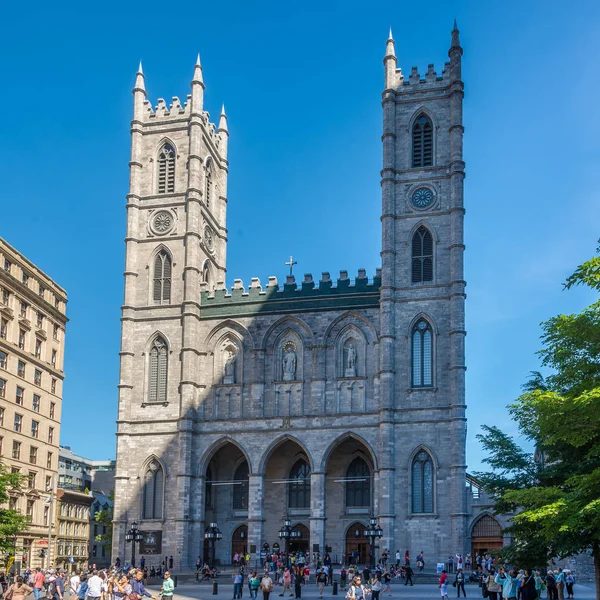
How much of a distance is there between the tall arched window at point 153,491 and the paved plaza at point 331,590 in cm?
808

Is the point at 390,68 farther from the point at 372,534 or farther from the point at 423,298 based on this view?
the point at 372,534

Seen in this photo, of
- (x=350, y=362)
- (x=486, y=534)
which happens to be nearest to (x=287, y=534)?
(x=350, y=362)

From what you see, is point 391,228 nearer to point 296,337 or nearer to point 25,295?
point 296,337

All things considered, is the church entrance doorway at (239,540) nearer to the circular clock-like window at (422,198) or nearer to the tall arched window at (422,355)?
the tall arched window at (422,355)

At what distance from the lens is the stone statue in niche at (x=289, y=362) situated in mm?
60469

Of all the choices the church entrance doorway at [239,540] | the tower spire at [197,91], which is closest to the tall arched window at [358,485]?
the church entrance doorway at [239,540]

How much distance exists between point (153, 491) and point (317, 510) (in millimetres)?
10725

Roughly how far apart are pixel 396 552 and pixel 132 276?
2491 cm

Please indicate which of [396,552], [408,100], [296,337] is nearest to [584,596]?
[396,552]

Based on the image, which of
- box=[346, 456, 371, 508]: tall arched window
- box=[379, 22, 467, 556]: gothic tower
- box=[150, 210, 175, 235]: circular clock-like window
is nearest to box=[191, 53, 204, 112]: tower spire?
box=[150, 210, 175, 235]: circular clock-like window

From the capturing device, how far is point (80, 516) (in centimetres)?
8131

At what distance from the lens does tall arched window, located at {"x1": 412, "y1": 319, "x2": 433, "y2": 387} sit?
5731 centimetres

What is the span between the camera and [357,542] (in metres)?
59.1

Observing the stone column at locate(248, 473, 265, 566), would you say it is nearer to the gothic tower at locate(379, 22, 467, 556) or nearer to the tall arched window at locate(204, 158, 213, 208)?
the gothic tower at locate(379, 22, 467, 556)
